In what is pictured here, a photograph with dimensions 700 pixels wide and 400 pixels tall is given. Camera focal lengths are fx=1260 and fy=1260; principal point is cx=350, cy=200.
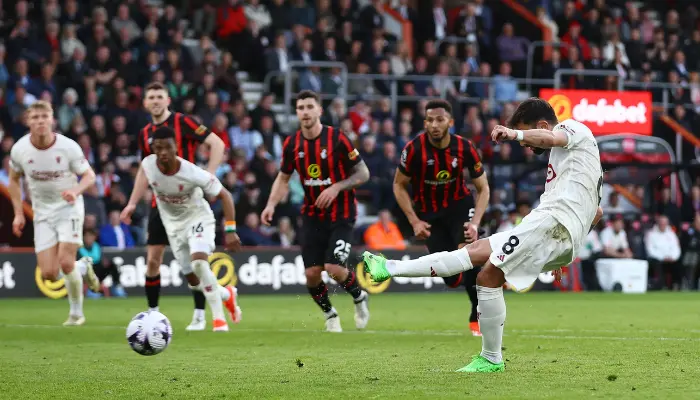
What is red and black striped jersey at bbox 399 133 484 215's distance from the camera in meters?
13.1

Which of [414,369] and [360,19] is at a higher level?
[360,19]

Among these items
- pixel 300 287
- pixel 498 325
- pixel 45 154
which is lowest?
pixel 300 287

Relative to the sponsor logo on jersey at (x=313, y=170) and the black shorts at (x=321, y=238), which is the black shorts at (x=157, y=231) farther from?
the sponsor logo on jersey at (x=313, y=170)

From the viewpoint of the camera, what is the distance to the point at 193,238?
13.8 metres

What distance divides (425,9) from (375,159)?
26.6 feet

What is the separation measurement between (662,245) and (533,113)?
18413mm

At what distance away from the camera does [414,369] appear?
30.0ft

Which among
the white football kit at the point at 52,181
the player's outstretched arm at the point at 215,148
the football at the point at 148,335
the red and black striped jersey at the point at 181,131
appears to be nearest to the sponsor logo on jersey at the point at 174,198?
the red and black striped jersey at the point at 181,131

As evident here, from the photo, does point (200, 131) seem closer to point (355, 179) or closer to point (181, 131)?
point (181, 131)

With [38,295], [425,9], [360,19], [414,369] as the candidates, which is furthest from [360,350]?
[425,9]

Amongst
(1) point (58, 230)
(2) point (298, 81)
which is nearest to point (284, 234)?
(2) point (298, 81)

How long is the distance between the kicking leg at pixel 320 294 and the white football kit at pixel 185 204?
1.17 m

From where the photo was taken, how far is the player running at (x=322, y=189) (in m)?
13.5

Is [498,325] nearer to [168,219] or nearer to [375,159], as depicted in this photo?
[168,219]
